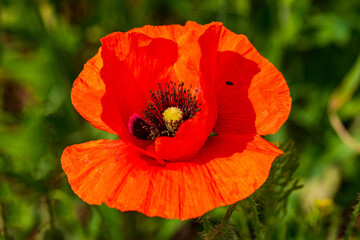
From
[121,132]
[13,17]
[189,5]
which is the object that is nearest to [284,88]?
[121,132]

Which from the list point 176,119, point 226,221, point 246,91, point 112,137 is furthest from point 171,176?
point 112,137

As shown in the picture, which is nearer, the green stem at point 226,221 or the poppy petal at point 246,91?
the green stem at point 226,221

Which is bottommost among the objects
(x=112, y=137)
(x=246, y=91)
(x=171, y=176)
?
(x=112, y=137)

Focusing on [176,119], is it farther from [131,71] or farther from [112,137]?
[112,137]

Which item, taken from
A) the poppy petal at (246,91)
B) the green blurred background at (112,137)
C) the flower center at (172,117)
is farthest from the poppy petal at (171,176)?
the green blurred background at (112,137)

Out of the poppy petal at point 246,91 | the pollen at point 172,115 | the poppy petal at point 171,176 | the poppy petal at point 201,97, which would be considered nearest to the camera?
the poppy petal at point 171,176

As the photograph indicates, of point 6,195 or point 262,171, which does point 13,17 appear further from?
point 262,171

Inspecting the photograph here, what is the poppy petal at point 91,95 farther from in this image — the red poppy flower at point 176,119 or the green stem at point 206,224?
the green stem at point 206,224
